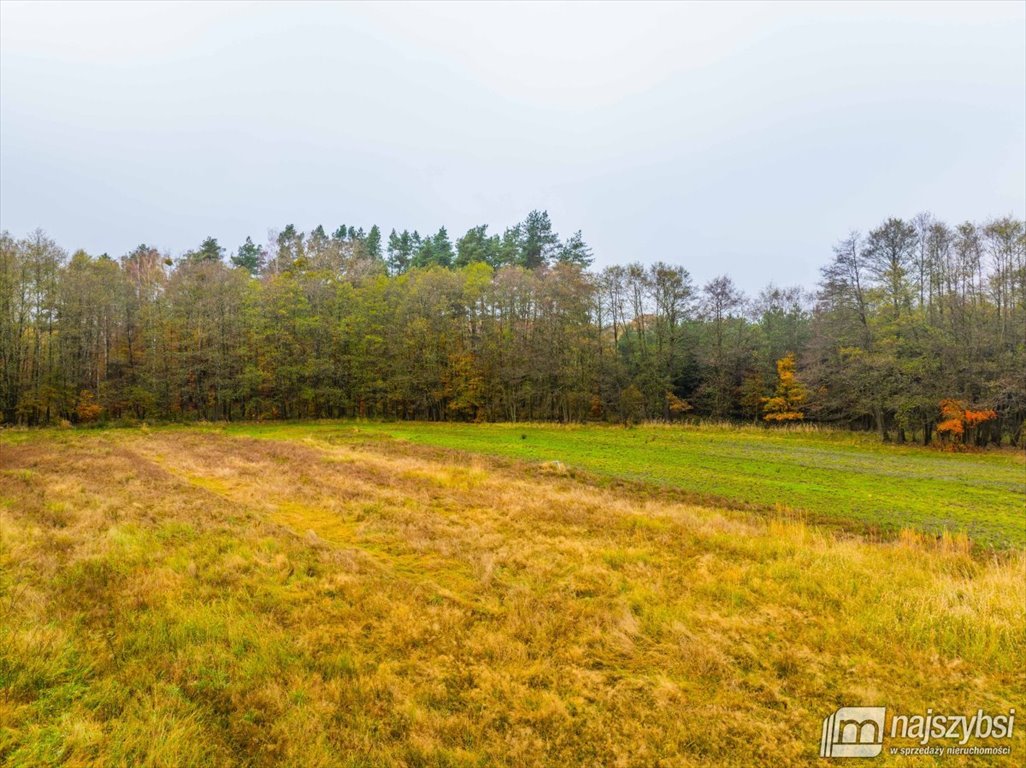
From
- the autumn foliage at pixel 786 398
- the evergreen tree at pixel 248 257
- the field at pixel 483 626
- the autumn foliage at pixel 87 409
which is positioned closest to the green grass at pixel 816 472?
the field at pixel 483 626

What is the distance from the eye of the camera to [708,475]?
56.0ft

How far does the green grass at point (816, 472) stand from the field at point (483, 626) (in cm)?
30

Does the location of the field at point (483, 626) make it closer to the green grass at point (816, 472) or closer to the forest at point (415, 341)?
the green grass at point (816, 472)

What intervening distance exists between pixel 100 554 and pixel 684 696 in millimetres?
9290

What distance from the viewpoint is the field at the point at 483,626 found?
12.3ft

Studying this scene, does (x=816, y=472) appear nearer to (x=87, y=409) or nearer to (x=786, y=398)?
(x=786, y=398)

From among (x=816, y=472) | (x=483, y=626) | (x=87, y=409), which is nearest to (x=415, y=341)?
(x=87, y=409)

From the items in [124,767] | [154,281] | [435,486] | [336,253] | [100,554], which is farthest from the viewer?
[336,253]

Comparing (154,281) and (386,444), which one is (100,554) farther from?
(154,281)

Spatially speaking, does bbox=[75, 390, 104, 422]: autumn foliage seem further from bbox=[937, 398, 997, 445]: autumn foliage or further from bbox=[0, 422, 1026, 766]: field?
Result: bbox=[937, 398, 997, 445]: autumn foliage

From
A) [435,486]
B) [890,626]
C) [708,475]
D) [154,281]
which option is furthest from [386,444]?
[154,281]

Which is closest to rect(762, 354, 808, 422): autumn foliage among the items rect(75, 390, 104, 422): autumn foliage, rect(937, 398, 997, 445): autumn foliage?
rect(937, 398, 997, 445): autumn foliage

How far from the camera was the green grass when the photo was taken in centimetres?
1153

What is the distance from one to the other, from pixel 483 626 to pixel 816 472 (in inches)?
704
